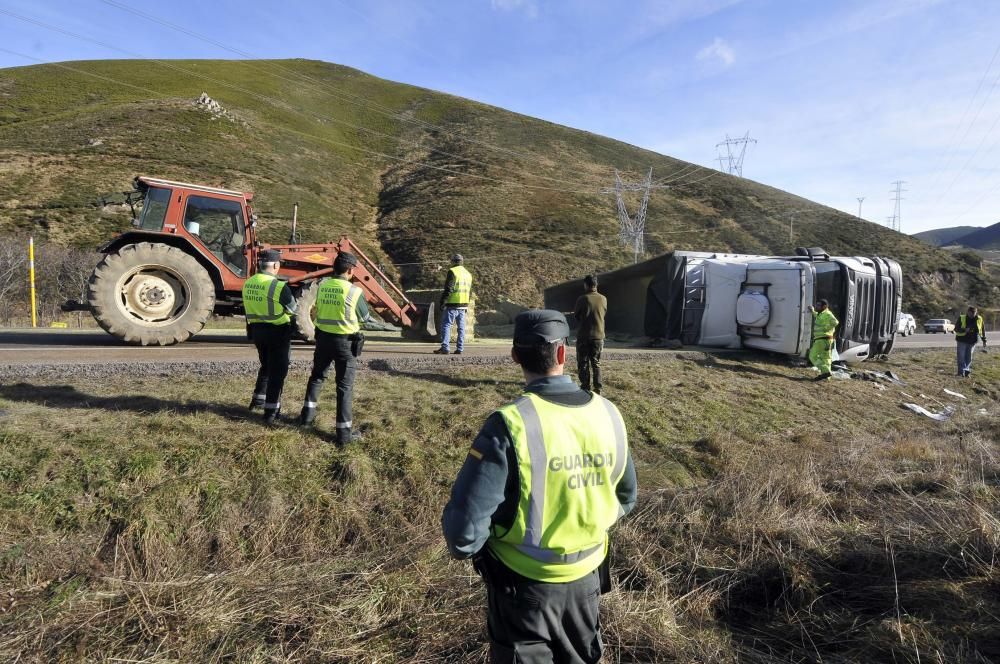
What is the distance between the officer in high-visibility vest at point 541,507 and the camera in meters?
1.66

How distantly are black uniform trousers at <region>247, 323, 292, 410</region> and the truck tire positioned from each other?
11.3 feet

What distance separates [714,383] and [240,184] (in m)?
33.1

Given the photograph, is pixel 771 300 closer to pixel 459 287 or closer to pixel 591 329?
pixel 591 329

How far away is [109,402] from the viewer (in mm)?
5336

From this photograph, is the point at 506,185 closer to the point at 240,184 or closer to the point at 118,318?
the point at 240,184

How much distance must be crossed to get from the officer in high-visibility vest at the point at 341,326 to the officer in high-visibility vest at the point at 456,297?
342 centimetres

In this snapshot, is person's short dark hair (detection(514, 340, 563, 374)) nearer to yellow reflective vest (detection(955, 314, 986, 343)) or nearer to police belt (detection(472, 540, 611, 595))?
police belt (detection(472, 540, 611, 595))

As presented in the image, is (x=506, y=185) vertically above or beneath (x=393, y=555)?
above

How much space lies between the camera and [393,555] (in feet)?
11.9

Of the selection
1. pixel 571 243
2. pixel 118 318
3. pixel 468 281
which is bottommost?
pixel 118 318

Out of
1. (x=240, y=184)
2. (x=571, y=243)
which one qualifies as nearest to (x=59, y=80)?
(x=240, y=184)

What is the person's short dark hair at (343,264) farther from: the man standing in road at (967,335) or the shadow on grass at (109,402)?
the man standing in road at (967,335)

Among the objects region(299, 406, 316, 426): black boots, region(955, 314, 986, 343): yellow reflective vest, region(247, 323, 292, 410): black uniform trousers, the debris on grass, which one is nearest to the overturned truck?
region(955, 314, 986, 343): yellow reflective vest

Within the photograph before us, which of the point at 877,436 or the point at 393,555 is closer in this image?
the point at 393,555
